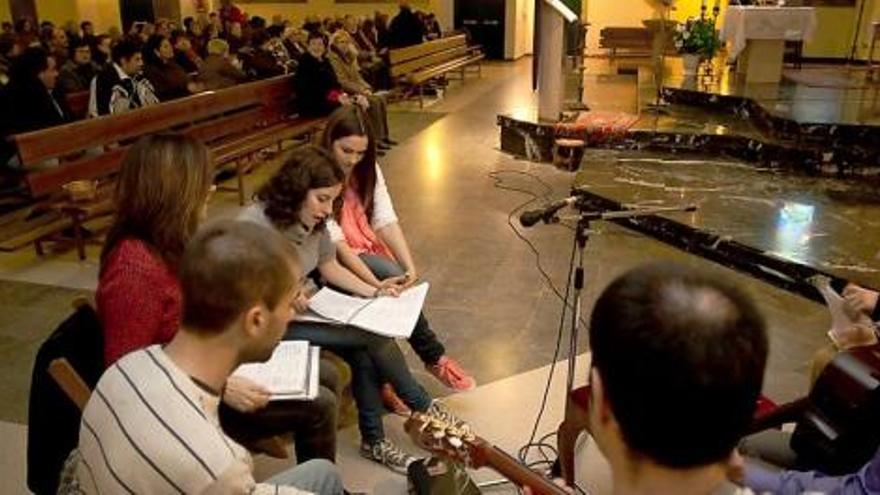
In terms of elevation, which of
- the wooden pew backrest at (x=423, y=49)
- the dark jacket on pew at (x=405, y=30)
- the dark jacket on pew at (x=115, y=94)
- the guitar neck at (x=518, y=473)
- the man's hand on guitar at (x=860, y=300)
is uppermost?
the dark jacket on pew at (x=405, y=30)

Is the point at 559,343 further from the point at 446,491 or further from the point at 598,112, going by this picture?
the point at 598,112

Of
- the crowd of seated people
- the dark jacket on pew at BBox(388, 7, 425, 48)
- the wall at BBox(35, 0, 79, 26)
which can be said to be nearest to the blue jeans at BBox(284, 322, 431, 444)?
the crowd of seated people

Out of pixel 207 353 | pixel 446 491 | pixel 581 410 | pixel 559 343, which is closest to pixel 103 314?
pixel 207 353

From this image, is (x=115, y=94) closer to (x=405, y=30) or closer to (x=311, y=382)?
(x=311, y=382)

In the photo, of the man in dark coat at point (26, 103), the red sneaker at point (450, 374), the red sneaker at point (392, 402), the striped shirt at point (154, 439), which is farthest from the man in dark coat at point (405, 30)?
the striped shirt at point (154, 439)

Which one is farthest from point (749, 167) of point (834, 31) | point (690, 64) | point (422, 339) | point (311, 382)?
point (834, 31)

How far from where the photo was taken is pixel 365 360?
2.55 m

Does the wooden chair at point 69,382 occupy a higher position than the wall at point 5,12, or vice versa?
the wall at point 5,12

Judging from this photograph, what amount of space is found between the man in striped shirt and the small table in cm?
760

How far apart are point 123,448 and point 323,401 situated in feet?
3.13

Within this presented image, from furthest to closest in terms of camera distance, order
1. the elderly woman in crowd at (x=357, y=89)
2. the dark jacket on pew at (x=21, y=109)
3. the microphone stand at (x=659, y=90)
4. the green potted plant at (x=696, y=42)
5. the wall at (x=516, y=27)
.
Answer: the wall at (x=516, y=27) < the green potted plant at (x=696, y=42) < the microphone stand at (x=659, y=90) < the elderly woman in crowd at (x=357, y=89) < the dark jacket on pew at (x=21, y=109)

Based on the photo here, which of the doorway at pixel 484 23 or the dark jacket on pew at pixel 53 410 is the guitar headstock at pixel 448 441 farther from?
the doorway at pixel 484 23

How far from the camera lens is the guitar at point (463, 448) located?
5.31 feet

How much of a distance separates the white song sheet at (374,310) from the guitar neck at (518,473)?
2.78 ft
